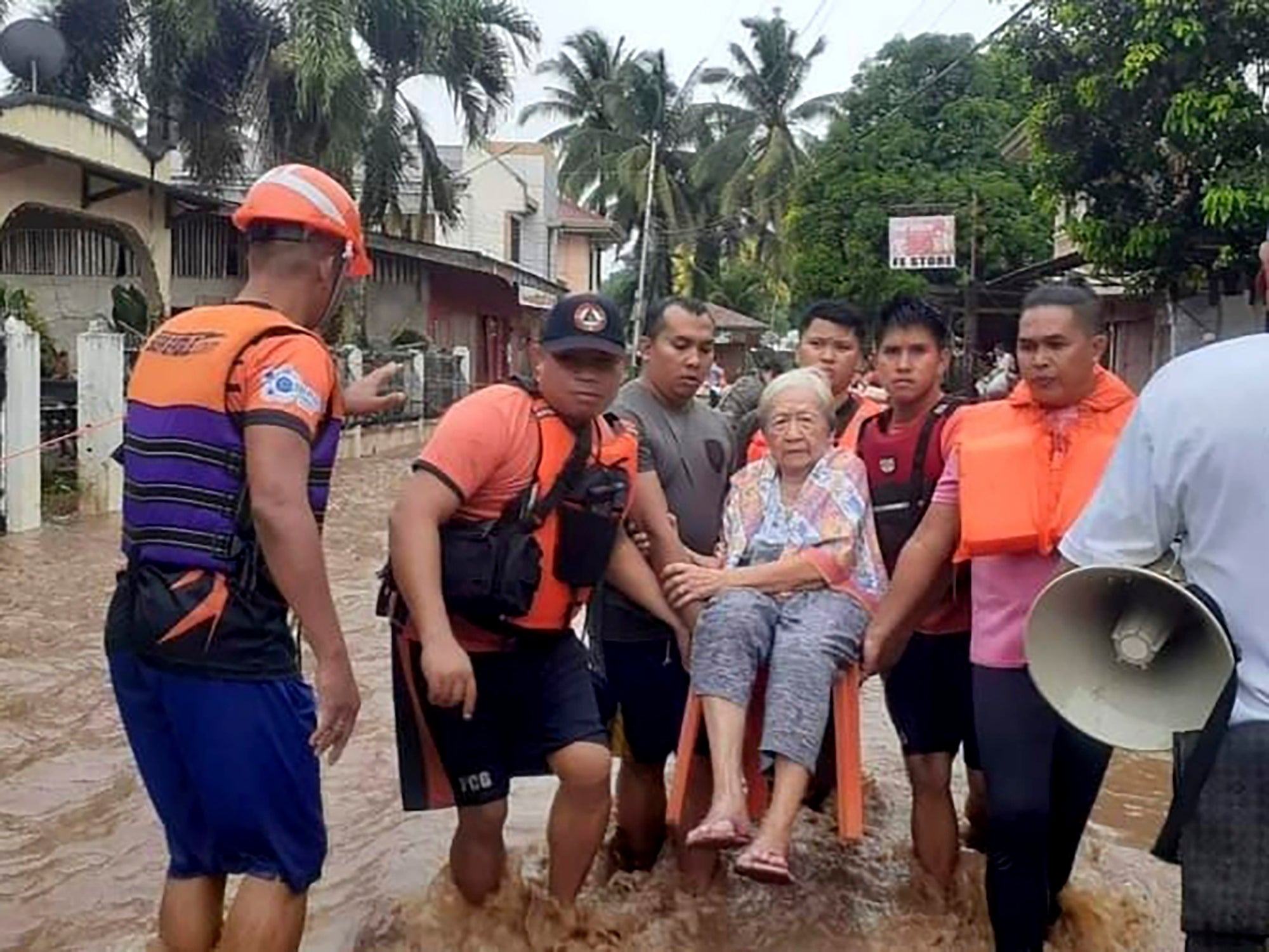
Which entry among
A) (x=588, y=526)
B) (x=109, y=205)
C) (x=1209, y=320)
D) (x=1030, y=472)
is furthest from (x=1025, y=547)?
(x=109, y=205)

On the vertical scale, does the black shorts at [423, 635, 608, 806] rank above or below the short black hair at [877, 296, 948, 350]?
below

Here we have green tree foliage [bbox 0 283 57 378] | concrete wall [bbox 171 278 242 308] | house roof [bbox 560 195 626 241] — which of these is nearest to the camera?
green tree foliage [bbox 0 283 57 378]

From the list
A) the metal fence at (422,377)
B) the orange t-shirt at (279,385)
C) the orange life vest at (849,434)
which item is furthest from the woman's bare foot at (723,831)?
the metal fence at (422,377)

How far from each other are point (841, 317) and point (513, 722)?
201 cm

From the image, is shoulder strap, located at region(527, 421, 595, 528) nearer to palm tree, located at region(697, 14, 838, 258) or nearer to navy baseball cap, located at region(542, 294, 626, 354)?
navy baseball cap, located at region(542, 294, 626, 354)

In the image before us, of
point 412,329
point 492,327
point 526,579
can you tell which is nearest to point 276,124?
point 412,329

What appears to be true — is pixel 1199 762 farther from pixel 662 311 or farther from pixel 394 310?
pixel 394 310

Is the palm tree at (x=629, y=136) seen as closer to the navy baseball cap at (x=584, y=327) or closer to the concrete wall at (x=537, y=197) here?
the concrete wall at (x=537, y=197)

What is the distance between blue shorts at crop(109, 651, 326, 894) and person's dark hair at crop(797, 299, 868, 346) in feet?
8.78

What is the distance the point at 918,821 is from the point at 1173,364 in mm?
2475

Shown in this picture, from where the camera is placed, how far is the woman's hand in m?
4.30

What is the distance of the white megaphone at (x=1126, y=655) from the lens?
251 centimetres

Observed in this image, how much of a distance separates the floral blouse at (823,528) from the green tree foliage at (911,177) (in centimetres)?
2796

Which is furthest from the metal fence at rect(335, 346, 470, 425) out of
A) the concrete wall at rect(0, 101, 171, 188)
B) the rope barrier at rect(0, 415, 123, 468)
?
A: the rope barrier at rect(0, 415, 123, 468)
